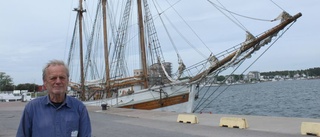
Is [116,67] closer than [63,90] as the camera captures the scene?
No

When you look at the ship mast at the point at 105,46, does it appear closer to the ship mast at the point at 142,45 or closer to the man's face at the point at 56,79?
the ship mast at the point at 142,45

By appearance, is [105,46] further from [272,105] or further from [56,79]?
[56,79]

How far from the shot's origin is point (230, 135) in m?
10.9

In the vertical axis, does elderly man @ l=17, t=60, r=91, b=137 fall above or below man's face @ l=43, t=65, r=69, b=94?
below

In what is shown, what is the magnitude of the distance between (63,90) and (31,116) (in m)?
0.35

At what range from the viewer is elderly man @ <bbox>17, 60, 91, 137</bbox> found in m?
2.97

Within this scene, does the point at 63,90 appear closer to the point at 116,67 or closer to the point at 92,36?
the point at 116,67

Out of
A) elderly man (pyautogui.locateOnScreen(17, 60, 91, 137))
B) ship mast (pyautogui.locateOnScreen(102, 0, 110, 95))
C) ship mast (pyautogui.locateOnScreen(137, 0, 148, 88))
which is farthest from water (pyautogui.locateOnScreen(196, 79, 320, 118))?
elderly man (pyautogui.locateOnScreen(17, 60, 91, 137))

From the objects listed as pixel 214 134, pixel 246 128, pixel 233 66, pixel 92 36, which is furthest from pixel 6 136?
pixel 92 36

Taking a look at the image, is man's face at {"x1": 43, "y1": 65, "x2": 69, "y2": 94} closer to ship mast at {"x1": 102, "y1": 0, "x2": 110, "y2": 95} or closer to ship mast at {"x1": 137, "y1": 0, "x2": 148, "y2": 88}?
ship mast at {"x1": 137, "y1": 0, "x2": 148, "y2": 88}

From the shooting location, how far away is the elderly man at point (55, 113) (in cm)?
297

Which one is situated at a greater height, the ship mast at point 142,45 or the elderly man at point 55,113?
the ship mast at point 142,45

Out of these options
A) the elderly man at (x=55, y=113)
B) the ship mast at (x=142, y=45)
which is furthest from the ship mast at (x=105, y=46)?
the elderly man at (x=55, y=113)

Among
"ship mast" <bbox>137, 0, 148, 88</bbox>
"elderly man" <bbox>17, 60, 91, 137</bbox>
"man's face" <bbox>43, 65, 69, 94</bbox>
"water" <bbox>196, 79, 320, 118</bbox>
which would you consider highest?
"ship mast" <bbox>137, 0, 148, 88</bbox>
